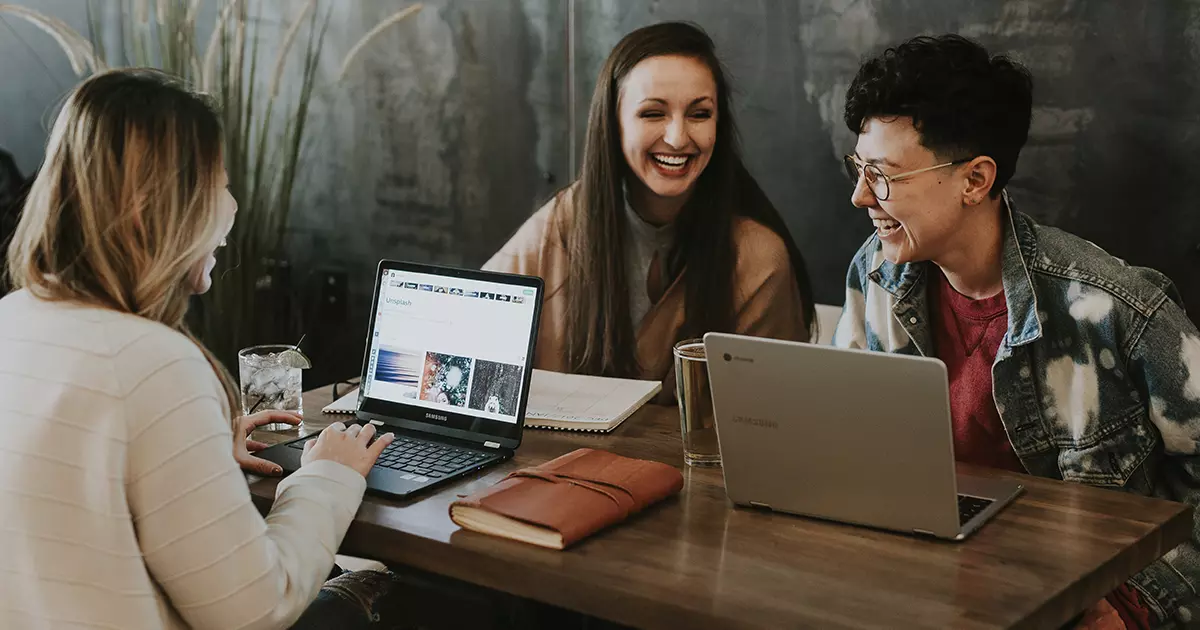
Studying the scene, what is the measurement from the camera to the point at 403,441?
1.91m

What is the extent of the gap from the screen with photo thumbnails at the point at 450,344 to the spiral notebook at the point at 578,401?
116 millimetres

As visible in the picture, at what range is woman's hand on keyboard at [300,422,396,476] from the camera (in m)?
1.67

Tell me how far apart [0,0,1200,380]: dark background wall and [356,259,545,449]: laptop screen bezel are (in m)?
1.09

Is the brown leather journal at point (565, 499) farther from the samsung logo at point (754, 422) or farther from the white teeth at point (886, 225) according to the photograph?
the white teeth at point (886, 225)

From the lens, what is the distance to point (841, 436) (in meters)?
1.52

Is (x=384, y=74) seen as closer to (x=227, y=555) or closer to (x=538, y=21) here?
(x=538, y=21)

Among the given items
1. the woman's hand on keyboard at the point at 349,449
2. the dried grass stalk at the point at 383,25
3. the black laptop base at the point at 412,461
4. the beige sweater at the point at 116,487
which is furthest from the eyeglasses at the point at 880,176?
the dried grass stalk at the point at 383,25

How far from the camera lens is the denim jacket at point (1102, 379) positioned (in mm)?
1805

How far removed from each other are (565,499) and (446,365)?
1.63 feet

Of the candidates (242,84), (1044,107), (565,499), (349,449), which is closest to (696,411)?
(565,499)

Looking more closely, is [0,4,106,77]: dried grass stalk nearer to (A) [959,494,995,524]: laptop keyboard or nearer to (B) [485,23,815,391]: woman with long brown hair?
(B) [485,23,815,391]: woman with long brown hair


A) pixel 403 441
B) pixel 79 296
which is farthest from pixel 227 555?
pixel 403 441

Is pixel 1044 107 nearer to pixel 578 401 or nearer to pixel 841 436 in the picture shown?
pixel 578 401

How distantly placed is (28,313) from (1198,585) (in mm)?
1589
